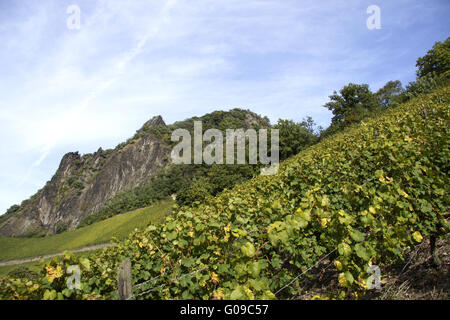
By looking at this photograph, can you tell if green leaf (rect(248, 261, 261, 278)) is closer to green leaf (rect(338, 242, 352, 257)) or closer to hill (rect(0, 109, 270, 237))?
green leaf (rect(338, 242, 352, 257))

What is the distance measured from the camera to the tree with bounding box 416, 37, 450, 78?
2697 centimetres

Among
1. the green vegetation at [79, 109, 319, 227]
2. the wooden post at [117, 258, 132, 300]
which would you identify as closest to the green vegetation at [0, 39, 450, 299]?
the wooden post at [117, 258, 132, 300]

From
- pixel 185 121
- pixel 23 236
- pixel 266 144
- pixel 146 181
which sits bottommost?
pixel 23 236

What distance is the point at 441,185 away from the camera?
2.90 m

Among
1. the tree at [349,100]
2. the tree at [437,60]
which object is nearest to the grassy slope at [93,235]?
the tree at [349,100]

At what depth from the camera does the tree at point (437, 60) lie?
1062 inches

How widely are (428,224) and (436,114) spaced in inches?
207

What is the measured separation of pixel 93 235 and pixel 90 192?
40076 mm

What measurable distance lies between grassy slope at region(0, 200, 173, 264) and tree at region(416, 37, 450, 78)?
34.7 metres

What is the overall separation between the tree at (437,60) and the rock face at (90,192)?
6178cm

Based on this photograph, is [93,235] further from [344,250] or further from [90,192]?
[344,250]

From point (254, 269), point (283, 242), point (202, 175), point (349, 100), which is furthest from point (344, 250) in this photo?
point (202, 175)

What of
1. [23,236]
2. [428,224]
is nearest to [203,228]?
[428,224]
